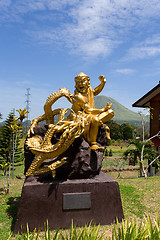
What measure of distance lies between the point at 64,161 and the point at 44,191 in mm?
702

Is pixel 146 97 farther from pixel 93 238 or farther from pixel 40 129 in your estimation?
pixel 93 238

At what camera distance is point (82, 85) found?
4828 mm

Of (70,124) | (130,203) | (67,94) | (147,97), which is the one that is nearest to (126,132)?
(147,97)

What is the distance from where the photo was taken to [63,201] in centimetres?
402

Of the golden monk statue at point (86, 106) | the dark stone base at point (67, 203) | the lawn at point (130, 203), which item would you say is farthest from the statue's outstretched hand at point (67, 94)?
the lawn at point (130, 203)

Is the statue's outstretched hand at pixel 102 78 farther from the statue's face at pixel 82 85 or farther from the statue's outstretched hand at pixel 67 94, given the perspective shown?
the statue's outstretched hand at pixel 67 94

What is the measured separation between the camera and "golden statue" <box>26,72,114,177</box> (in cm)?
409

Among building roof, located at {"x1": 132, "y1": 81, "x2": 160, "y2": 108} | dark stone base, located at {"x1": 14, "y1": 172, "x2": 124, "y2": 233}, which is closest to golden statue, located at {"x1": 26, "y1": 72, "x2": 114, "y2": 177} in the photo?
dark stone base, located at {"x1": 14, "y1": 172, "x2": 124, "y2": 233}

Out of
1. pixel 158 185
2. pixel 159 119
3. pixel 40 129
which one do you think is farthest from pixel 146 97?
pixel 40 129

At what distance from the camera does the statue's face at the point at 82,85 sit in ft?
15.8

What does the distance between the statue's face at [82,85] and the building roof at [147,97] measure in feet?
29.6

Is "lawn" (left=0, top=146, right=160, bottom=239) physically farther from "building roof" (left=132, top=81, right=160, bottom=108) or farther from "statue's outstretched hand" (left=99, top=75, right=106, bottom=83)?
"building roof" (left=132, top=81, right=160, bottom=108)

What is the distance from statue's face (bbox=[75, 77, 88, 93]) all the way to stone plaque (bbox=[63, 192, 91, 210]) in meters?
2.35

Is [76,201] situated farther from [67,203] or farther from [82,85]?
[82,85]
